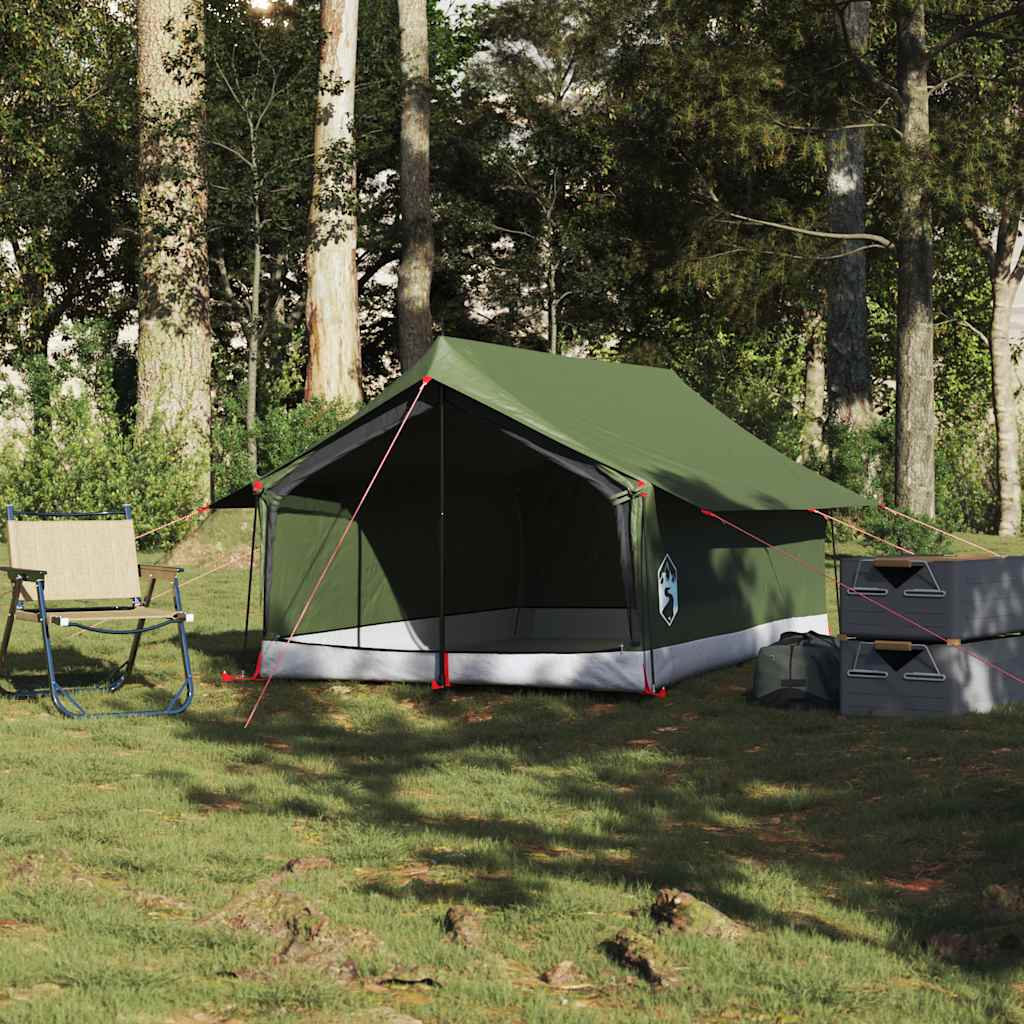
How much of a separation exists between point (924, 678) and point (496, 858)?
2951 mm

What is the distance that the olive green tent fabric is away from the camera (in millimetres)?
7574

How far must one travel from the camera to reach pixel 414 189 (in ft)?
63.8

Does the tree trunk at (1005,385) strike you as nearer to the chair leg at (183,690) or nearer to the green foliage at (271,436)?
the green foliage at (271,436)

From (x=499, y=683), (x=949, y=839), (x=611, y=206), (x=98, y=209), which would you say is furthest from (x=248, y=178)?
(x=949, y=839)

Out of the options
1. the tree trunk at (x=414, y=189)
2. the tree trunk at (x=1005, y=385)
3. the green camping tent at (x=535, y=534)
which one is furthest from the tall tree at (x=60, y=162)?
the tree trunk at (x=1005, y=385)

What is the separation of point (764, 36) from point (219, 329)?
41.8 feet

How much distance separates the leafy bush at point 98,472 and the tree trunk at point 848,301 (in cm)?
785

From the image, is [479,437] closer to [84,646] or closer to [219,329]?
[84,646]

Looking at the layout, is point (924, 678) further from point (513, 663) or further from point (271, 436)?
point (271, 436)

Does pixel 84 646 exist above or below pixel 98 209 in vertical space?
below

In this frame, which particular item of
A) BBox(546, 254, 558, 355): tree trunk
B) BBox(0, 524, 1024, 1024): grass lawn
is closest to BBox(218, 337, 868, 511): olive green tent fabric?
BBox(0, 524, 1024, 1024): grass lawn

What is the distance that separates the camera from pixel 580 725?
22.4 feet

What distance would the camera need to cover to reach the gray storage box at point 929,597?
6.49 meters

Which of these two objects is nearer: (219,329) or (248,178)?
(248,178)
